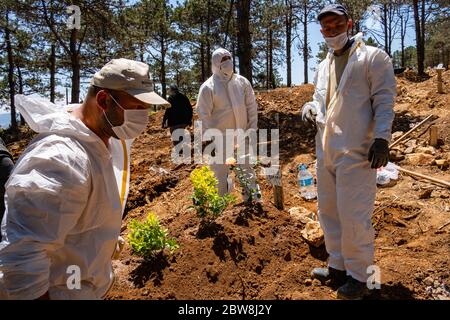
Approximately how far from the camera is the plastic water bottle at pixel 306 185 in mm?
5352

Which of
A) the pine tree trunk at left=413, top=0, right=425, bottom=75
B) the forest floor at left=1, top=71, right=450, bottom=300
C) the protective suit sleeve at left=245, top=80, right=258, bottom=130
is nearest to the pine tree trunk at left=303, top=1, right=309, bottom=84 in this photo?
the pine tree trunk at left=413, top=0, right=425, bottom=75

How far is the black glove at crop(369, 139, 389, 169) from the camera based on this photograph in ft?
8.53

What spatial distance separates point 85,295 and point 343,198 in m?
1.98

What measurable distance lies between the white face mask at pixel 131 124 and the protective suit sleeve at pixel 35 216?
0.28 m

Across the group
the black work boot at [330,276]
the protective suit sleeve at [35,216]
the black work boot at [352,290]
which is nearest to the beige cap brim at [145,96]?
the protective suit sleeve at [35,216]

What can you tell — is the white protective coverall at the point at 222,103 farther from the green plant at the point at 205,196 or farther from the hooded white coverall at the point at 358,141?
the hooded white coverall at the point at 358,141

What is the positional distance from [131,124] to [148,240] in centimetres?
198

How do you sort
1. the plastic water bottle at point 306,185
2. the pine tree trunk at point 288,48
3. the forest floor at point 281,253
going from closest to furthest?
the forest floor at point 281,253 < the plastic water bottle at point 306,185 < the pine tree trunk at point 288,48

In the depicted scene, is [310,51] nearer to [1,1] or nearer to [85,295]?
[1,1]

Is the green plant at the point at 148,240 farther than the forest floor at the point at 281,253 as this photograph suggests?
Yes

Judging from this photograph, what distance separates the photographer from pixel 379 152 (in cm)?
261

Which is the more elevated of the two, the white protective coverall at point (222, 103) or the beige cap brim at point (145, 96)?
the white protective coverall at point (222, 103)

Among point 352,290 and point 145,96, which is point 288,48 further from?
point 145,96

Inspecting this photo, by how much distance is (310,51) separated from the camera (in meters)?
25.2
